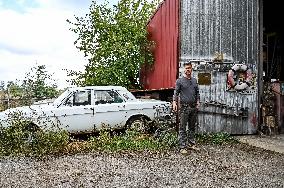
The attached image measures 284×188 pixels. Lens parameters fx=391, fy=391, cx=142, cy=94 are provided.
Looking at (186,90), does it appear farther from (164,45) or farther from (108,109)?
(164,45)

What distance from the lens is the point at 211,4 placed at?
11.5m

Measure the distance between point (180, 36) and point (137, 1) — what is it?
1037 cm

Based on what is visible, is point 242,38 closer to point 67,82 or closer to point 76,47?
point 76,47

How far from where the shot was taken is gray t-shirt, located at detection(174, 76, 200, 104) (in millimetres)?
9039

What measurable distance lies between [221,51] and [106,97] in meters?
3.65

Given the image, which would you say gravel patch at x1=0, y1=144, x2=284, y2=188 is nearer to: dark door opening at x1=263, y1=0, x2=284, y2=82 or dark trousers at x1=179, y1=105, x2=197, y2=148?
dark trousers at x1=179, y1=105, x2=197, y2=148

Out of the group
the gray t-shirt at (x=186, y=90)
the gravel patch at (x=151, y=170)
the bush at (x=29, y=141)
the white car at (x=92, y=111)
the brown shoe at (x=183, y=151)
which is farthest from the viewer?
the white car at (x=92, y=111)

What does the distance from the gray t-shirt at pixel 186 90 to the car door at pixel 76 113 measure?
3.17 metres

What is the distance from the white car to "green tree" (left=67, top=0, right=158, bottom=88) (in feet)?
18.0

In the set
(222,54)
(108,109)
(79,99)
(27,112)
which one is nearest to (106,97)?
(108,109)

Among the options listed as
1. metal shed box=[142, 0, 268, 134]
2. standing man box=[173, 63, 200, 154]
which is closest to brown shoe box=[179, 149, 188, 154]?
standing man box=[173, 63, 200, 154]

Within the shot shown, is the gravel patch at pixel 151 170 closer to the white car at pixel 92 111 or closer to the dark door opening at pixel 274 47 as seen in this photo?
the white car at pixel 92 111

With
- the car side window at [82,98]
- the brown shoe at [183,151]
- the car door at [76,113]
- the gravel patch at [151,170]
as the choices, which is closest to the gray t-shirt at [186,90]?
the brown shoe at [183,151]

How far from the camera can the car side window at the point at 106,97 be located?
454 inches
